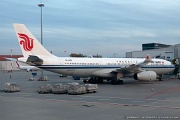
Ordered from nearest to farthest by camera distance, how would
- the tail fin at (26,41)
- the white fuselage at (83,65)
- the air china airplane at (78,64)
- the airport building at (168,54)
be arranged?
the tail fin at (26,41) → the air china airplane at (78,64) → the white fuselage at (83,65) → the airport building at (168,54)

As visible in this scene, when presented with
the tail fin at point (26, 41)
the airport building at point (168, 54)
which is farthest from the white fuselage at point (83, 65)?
the airport building at point (168, 54)

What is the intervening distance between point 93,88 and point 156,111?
11489 mm

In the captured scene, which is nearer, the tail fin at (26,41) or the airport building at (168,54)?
the tail fin at (26,41)

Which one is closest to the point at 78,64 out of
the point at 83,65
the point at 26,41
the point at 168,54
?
the point at 83,65

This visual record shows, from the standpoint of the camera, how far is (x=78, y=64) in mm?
36469

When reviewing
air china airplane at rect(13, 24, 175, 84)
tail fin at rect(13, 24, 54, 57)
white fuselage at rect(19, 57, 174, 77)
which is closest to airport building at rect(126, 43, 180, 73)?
white fuselage at rect(19, 57, 174, 77)

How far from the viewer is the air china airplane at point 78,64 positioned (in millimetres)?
34031

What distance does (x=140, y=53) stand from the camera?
6831cm

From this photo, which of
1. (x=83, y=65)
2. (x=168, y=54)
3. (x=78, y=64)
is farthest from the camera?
(x=168, y=54)

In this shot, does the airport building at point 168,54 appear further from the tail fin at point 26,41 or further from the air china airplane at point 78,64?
the tail fin at point 26,41

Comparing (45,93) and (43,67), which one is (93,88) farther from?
(43,67)

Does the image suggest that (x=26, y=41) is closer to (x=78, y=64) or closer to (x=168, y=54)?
(x=78, y=64)

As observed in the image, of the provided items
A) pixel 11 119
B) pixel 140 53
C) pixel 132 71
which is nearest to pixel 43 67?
pixel 132 71

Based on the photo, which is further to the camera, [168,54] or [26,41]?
[168,54]
